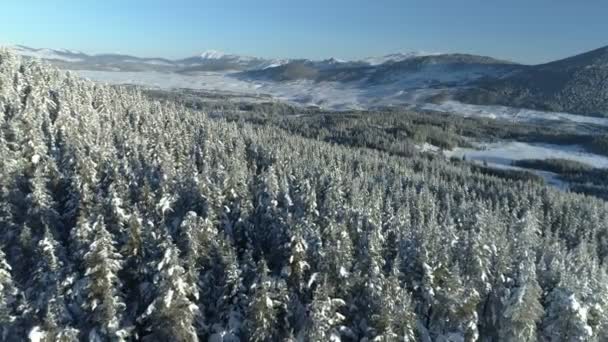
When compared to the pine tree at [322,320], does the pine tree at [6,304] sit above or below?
below

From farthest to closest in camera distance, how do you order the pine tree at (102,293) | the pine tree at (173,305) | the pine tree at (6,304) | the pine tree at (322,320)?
1. the pine tree at (6,304)
2. the pine tree at (102,293)
3. the pine tree at (173,305)
4. the pine tree at (322,320)

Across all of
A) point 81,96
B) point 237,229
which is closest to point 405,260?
point 237,229

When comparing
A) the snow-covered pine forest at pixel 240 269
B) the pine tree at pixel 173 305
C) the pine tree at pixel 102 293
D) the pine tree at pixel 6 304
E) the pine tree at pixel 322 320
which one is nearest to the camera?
the pine tree at pixel 322 320

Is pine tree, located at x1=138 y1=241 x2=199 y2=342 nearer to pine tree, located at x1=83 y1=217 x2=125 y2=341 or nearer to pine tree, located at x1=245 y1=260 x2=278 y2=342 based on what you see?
pine tree, located at x1=83 y1=217 x2=125 y2=341

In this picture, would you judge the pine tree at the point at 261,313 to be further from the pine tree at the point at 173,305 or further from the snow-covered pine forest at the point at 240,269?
the pine tree at the point at 173,305

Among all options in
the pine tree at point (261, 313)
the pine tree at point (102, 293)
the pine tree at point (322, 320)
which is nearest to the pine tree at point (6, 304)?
the pine tree at point (102, 293)

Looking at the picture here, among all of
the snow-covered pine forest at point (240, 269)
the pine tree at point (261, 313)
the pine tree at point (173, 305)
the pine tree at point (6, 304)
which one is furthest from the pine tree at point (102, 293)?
the pine tree at point (261, 313)

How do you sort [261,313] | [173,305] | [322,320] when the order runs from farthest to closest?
[261,313] → [173,305] → [322,320]

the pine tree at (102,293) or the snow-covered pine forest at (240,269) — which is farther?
the snow-covered pine forest at (240,269)

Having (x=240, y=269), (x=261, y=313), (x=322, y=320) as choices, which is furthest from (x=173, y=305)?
(x=322, y=320)

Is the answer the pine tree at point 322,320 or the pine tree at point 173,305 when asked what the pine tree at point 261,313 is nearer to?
the pine tree at point 322,320

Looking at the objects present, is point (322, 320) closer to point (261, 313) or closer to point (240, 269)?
point (261, 313)

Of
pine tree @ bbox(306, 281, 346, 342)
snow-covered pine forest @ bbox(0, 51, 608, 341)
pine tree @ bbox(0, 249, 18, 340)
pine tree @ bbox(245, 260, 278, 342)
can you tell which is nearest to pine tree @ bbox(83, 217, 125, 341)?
snow-covered pine forest @ bbox(0, 51, 608, 341)
